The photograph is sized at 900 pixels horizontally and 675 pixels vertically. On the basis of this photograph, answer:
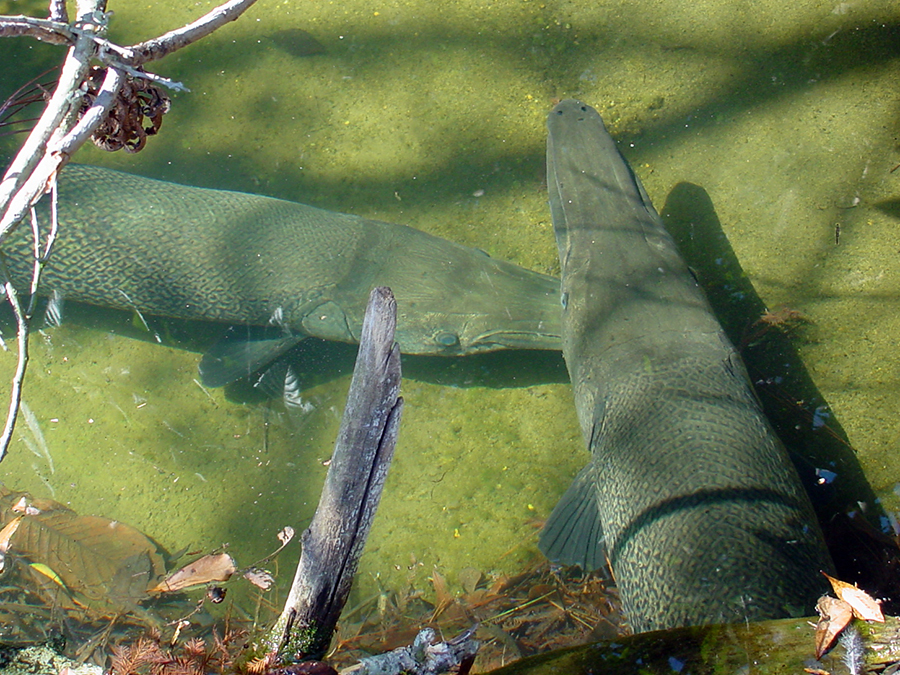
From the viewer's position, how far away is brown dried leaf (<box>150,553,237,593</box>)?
3.24 metres

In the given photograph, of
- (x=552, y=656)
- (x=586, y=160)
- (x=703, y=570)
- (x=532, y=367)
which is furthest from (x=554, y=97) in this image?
(x=552, y=656)

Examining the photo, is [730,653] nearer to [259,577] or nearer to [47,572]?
[259,577]

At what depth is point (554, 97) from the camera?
4.67 meters

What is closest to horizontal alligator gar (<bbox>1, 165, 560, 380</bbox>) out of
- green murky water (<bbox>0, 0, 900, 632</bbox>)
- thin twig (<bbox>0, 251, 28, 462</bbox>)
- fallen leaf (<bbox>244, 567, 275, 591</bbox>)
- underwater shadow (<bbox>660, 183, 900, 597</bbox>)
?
green murky water (<bbox>0, 0, 900, 632</bbox>)

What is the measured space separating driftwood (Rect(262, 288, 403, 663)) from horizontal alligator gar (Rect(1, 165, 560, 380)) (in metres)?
2.25

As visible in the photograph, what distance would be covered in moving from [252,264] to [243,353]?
0.62 m

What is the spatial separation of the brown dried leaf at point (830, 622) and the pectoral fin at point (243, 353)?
11.4 ft

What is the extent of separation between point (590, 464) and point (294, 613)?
1.99m

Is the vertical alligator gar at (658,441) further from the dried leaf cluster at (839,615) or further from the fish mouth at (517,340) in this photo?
the dried leaf cluster at (839,615)

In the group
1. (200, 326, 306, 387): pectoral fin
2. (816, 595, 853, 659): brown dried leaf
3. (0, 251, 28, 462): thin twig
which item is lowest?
(200, 326, 306, 387): pectoral fin

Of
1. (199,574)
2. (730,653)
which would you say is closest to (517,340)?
(199,574)

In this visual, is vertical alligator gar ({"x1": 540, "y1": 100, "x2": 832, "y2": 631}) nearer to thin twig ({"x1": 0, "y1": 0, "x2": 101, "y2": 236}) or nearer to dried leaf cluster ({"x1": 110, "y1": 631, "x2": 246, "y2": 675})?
dried leaf cluster ({"x1": 110, "y1": 631, "x2": 246, "y2": 675})

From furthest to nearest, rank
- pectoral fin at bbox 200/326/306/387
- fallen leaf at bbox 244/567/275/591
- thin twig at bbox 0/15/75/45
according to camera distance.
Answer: pectoral fin at bbox 200/326/306/387 → fallen leaf at bbox 244/567/275/591 → thin twig at bbox 0/15/75/45

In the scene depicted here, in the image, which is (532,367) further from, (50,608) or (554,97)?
(50,608)
